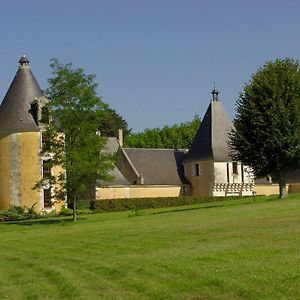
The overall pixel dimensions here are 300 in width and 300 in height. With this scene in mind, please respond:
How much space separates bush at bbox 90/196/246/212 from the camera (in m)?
49.8

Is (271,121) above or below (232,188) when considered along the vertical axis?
above

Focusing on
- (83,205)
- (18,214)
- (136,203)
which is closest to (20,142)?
(18,214)

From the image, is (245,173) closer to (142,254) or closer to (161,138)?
(161,138)

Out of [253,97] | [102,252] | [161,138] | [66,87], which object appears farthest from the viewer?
[161,138]

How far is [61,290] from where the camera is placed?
11875mm

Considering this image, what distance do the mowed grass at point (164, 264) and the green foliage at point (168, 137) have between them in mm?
65856

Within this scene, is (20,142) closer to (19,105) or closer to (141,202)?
(19,105)

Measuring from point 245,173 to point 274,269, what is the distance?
49980mm

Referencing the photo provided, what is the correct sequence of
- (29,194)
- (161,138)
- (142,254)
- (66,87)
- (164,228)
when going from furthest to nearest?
(161,138)
(29,194)
(66,87)
(164,228)
(142,254)

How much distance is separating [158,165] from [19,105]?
18.6 metres

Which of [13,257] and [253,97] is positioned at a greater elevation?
[253,97]

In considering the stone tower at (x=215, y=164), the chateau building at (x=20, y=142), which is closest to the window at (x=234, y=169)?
the stone tower at (x=215, y=164)

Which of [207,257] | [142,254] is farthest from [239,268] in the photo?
[142,254]

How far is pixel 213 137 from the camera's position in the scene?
60969 mm
